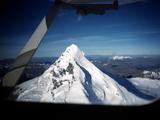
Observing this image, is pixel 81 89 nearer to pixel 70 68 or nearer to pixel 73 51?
pixel 73 51

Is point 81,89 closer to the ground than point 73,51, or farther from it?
closer to the ground

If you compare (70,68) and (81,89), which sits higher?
(70,68)

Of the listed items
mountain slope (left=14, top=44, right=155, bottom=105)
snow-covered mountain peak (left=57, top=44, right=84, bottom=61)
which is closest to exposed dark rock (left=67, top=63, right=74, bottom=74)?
mountain slope (left=14, top=44, right=155, bottom=105)

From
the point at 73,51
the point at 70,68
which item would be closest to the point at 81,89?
the point at 73,51

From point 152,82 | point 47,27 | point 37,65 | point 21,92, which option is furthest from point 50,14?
point 152,82

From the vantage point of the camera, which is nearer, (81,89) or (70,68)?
(81,89)

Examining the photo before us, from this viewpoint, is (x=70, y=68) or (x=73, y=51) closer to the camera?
(x=73, y=51)

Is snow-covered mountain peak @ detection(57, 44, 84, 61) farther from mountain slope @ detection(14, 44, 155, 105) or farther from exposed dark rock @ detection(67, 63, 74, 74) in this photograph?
exposed dark rock @ detection(67, 63, 74, 74)

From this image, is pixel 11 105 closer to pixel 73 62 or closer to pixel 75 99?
pixel 75 99

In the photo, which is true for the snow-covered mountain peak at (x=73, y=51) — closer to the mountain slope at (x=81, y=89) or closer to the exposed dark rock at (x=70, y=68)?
the mountain slope at (x=81, y=89)
